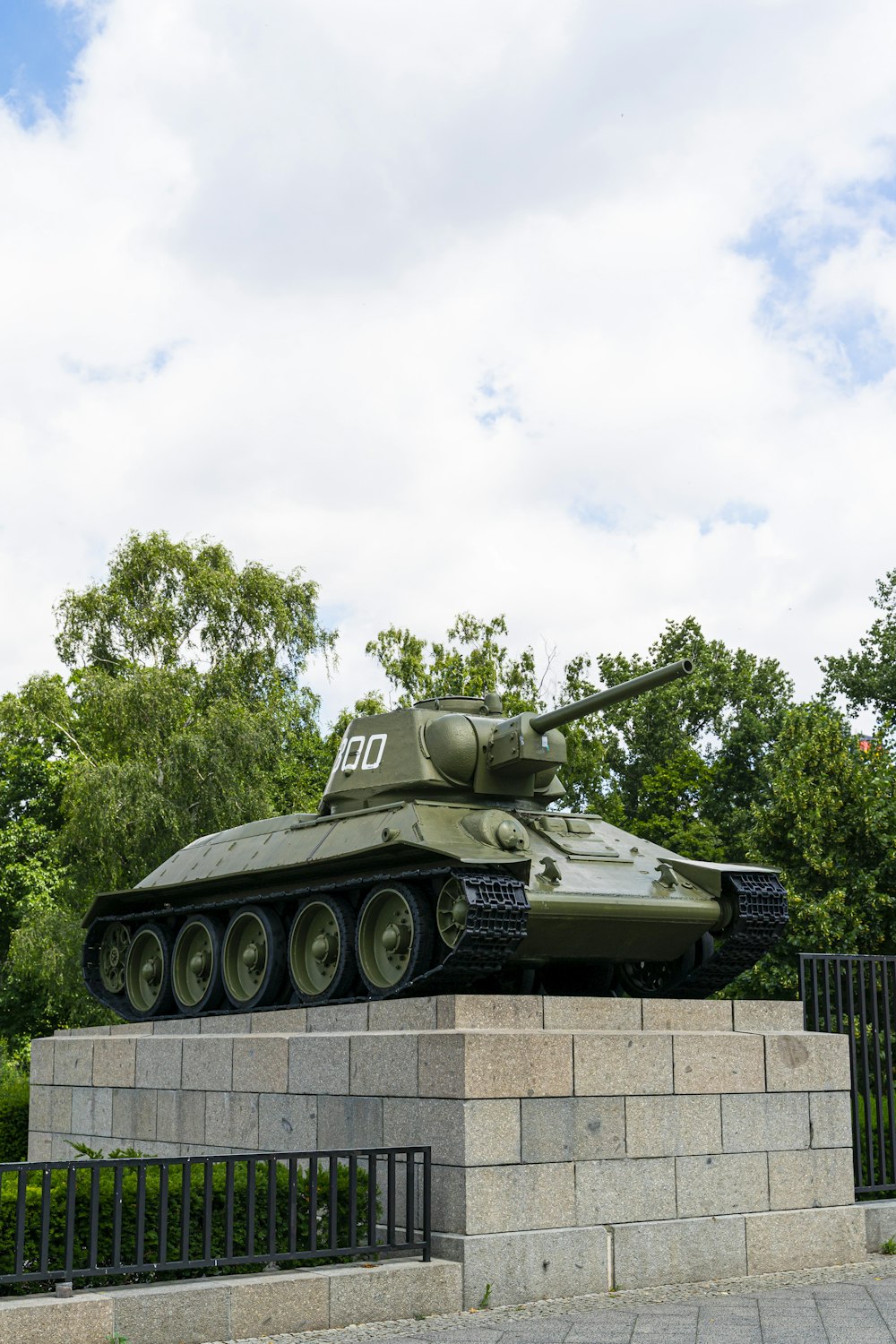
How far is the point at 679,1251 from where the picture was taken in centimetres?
1036

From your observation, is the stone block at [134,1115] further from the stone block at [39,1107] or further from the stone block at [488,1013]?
the stone block at [488,1013]

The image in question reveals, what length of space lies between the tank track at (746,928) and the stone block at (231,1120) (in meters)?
4.55

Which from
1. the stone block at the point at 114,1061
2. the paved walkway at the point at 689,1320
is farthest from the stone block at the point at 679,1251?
the stone block at the point at 114,1061

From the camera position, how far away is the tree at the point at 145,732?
3198cm

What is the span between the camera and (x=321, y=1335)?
830 centimetres

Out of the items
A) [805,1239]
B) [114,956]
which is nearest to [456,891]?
[805,1239]

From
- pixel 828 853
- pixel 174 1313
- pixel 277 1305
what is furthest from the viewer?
pixel 828 853

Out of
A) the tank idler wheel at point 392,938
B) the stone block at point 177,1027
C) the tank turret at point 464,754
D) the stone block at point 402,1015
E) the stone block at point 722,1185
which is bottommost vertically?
the stone block at point 722,1185

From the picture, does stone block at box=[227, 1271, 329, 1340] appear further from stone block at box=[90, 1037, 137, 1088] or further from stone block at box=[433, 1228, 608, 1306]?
stone block at box=[90, 1037, 137, 1088]

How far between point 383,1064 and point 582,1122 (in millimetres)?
1469

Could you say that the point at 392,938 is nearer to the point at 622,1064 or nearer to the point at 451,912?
the point at 451,912

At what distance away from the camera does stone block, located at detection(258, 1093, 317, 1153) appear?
11.6m

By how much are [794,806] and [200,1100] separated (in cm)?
1719

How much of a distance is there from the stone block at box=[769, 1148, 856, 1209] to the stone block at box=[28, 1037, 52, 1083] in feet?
29.6
